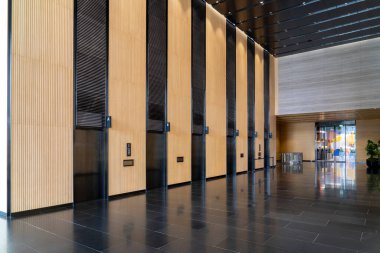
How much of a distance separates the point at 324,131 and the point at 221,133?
1490cm

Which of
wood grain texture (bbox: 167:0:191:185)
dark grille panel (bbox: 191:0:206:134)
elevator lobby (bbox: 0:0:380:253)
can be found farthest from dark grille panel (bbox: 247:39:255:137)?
wood grain texture (bbox: 167:0:191:185)

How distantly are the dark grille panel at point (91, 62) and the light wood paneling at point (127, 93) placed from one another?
25 centimetres

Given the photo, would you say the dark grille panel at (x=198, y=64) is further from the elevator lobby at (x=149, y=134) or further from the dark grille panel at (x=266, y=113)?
the dark grille panel at (x=266, y=113)

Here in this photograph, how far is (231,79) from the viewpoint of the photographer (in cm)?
1429

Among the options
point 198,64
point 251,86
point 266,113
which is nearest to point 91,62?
point 198,64

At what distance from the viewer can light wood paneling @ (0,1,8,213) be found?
591cm

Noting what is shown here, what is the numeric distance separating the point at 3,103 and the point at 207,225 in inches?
187

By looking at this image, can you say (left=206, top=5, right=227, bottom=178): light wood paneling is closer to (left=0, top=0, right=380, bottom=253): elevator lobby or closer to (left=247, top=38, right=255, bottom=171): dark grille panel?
(left=0, top=0, right=380, bottom=253): elevator lobby

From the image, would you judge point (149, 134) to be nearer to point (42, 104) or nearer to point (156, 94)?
point (156, 94)

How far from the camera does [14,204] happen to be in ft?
19.5

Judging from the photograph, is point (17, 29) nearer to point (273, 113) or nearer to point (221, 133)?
point (221, 133)

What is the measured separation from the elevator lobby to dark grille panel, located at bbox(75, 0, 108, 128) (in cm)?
3

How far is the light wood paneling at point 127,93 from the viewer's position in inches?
320

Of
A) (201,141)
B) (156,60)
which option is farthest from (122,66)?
(201,141)
